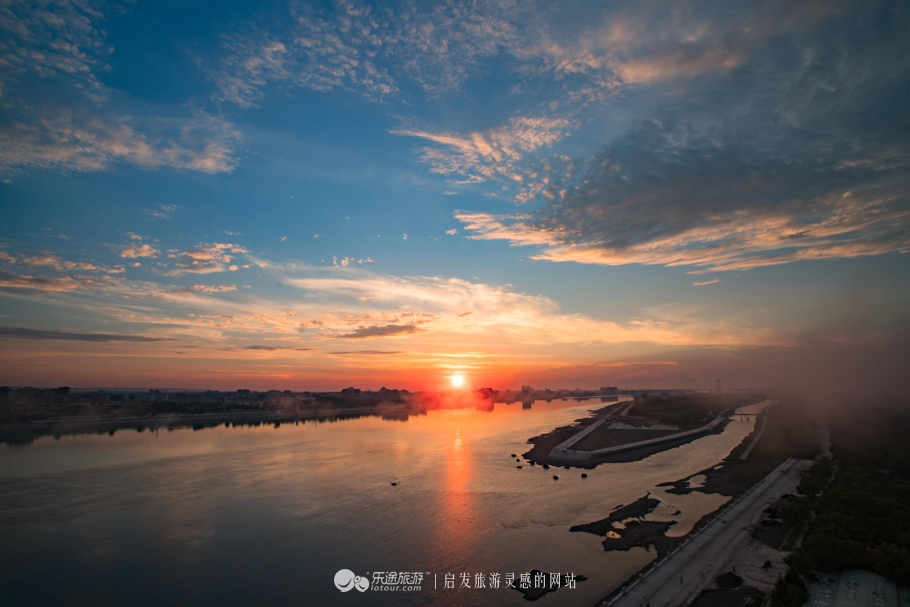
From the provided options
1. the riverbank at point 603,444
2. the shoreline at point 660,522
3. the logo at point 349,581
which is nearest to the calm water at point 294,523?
the logo at point 349,581

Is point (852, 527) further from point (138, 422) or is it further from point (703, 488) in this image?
point (138, 422)

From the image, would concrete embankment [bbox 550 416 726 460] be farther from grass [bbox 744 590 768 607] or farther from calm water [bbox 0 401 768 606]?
grass [bbox 744 590 768 607]

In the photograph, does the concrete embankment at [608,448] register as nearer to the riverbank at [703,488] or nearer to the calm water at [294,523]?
the calm water at [294,523]

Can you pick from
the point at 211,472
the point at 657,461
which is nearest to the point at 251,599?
the point at 211,472

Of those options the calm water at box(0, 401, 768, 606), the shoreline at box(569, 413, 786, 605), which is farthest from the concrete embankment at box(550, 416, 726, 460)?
the shoreline at box(569, 413, 786, 605)

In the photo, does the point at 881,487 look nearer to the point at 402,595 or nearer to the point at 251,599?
the point at 402,595

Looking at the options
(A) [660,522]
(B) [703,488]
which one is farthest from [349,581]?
(B) [703,488]

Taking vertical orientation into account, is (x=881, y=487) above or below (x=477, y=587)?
above
